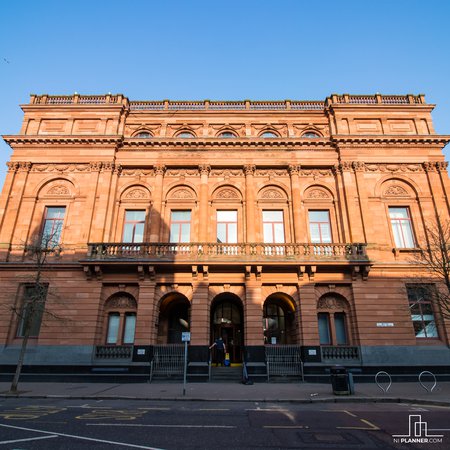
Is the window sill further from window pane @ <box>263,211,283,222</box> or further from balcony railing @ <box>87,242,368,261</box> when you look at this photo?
window pane @ <box>263,211,283,222</box>

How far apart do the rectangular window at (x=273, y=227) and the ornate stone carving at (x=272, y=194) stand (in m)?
1.12

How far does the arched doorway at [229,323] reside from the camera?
2238 centimetres

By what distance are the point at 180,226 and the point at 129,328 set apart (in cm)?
804

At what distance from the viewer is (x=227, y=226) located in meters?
23.5

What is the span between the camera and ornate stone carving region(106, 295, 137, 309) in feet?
69.2

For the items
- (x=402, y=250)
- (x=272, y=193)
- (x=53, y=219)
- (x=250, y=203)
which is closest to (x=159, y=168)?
(x=250, y=203)

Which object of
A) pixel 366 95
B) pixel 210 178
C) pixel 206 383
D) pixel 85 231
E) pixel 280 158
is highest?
pixel 366 95

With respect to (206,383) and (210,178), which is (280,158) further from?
(206,383)

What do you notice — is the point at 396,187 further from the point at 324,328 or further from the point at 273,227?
the point at 324,328

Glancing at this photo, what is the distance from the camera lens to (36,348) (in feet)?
63.9

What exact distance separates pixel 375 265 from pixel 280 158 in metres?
10.7

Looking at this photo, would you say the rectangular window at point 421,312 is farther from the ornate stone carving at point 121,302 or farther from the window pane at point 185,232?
the ornate stone carving at point 121,302

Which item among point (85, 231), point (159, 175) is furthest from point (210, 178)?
point (85, 231)

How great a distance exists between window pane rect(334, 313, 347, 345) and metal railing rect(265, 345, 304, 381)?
10.0 feet
